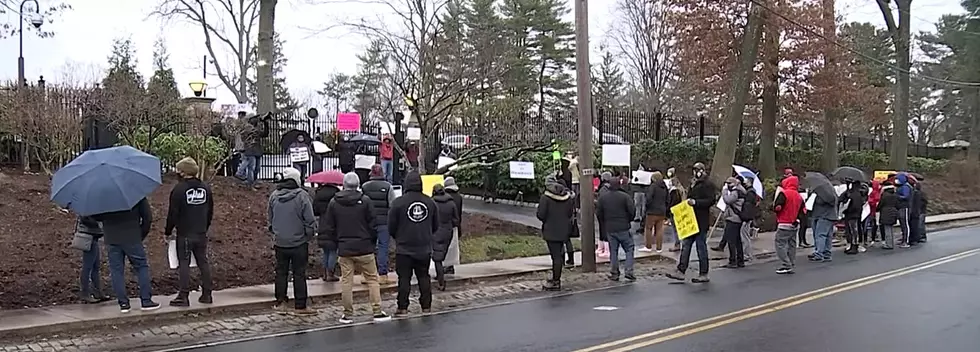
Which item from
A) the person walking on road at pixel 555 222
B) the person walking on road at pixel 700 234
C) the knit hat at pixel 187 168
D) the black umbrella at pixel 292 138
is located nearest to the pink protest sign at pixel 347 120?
the black umbrella at pixel 292 138

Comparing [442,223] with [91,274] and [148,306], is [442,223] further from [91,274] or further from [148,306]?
[91,274]

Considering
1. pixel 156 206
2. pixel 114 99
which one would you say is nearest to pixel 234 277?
pixel 156 206

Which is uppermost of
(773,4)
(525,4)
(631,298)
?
(525,4)

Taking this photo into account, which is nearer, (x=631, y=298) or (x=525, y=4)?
(x=631, y=298)

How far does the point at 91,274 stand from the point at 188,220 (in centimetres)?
149

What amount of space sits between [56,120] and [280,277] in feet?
30.8

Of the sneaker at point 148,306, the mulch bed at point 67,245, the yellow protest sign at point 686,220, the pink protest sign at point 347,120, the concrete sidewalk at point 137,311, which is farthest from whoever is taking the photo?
the pink protest sign at point 347,120

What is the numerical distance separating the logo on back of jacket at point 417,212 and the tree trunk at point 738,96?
58.5 feet

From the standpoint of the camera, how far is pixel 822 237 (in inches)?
738

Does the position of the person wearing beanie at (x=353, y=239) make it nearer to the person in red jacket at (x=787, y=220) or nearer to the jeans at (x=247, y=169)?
the person in red jacket at (x=787, y=220)

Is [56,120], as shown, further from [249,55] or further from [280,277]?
[249,55]

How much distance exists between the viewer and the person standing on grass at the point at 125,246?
11.1 meters

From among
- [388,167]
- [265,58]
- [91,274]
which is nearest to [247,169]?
[388,167]

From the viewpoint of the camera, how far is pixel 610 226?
15.1 metres
